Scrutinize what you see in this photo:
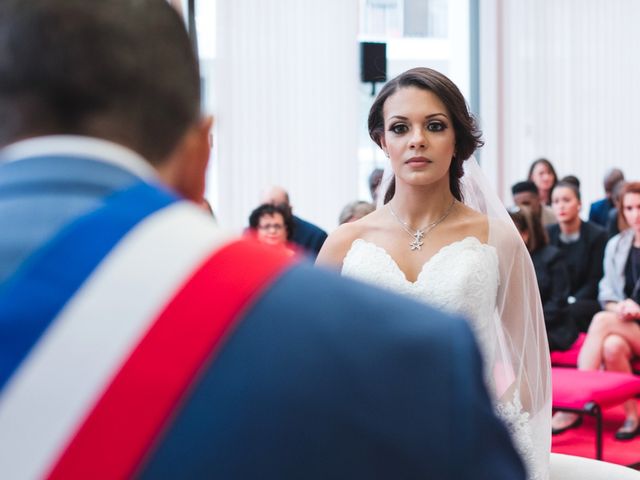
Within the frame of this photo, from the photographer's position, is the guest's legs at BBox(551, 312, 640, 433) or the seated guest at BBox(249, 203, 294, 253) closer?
the guest's legs at BBox(551, 312, 640, 433)

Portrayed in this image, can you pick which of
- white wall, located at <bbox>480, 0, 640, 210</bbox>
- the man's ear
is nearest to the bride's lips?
the man's ear

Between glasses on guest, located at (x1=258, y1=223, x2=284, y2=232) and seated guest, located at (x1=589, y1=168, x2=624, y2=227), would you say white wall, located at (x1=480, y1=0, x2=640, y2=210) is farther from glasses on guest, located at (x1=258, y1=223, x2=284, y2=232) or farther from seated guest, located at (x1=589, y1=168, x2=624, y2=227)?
glasses on guest, located at (x1=258, y1=223, x2=284, y2=232)

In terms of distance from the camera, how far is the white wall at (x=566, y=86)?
11.6 m

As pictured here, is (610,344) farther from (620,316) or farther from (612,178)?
(612,178)

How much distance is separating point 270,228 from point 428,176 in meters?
3.70

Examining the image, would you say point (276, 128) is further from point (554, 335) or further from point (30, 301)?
point (30, 301)

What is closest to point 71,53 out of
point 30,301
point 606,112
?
point 30,301

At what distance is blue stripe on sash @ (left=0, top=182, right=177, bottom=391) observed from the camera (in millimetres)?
763

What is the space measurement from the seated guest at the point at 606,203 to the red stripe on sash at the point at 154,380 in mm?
9333

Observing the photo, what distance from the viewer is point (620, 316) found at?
6.68 metres

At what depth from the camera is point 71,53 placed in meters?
0.85

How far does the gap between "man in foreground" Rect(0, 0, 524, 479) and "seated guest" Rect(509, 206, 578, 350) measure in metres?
6.20

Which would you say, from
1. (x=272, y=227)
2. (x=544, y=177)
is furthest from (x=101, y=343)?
(x=544, y=177)

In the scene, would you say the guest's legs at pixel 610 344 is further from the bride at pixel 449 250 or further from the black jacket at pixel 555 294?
the bride at pixel 449 250
